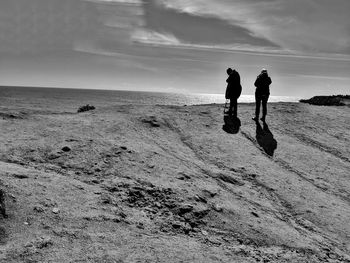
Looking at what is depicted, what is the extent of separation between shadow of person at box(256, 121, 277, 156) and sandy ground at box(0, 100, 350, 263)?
2.5 inches

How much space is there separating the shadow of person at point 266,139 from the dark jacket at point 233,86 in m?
1.92

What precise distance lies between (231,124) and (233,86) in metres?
2.08

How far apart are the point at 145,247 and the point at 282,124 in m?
13.6

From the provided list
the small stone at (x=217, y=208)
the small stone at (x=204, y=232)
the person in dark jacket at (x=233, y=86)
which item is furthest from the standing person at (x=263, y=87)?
the small stone at (x=204, y=232)

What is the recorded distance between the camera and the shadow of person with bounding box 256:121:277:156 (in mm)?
15562

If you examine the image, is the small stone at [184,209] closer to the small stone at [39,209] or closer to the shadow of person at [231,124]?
the small stone at [39,209]

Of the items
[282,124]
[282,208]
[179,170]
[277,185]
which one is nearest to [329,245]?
[282,208]

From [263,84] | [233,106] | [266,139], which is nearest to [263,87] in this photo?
[263,84]

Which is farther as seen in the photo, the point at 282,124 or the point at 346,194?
the point at 282,124

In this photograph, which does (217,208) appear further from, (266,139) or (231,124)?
(231,124)

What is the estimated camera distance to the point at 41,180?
916 centimetres

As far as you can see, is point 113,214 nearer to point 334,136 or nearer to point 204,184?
point 204,184

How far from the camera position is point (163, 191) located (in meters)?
9.98

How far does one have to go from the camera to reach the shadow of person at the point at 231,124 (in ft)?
56.2
